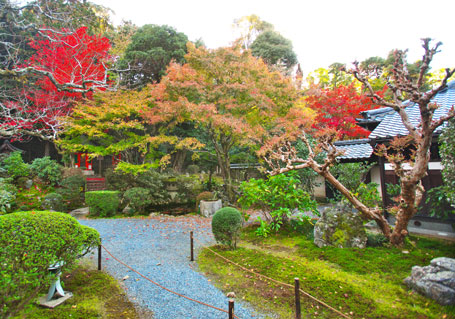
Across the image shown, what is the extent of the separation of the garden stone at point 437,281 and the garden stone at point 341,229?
5.11ft

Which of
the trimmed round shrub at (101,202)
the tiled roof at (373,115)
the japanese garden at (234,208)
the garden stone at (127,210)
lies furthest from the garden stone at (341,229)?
the trimmed round shrub at (101,202)

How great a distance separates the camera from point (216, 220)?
571 cm

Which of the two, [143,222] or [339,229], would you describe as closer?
[339,229]

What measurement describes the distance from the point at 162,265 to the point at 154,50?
12.5m

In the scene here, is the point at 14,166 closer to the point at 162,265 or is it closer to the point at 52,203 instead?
the point at 52,203

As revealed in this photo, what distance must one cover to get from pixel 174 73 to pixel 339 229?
8.23m

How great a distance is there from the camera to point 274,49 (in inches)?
768

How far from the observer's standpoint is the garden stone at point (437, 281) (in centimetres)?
333

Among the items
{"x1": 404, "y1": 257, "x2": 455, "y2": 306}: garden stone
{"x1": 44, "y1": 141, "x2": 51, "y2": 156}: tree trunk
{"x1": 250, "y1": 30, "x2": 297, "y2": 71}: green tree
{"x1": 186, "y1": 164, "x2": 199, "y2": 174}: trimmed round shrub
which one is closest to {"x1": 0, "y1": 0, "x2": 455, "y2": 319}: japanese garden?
{"x1": 404, "y1": 257, "x2": 455, "y2": 306}: garden stone

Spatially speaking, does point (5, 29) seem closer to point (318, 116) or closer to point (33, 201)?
point (33, 201)

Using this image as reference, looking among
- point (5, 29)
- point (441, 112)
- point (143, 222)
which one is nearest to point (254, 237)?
point (143, 222)

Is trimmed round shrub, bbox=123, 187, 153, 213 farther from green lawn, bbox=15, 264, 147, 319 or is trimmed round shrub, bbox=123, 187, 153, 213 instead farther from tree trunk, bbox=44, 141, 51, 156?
tree trunk, bbox=44, 141, 51, 156

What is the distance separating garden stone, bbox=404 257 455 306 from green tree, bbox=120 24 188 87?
14.1m

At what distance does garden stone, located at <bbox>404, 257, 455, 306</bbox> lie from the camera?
333cm
